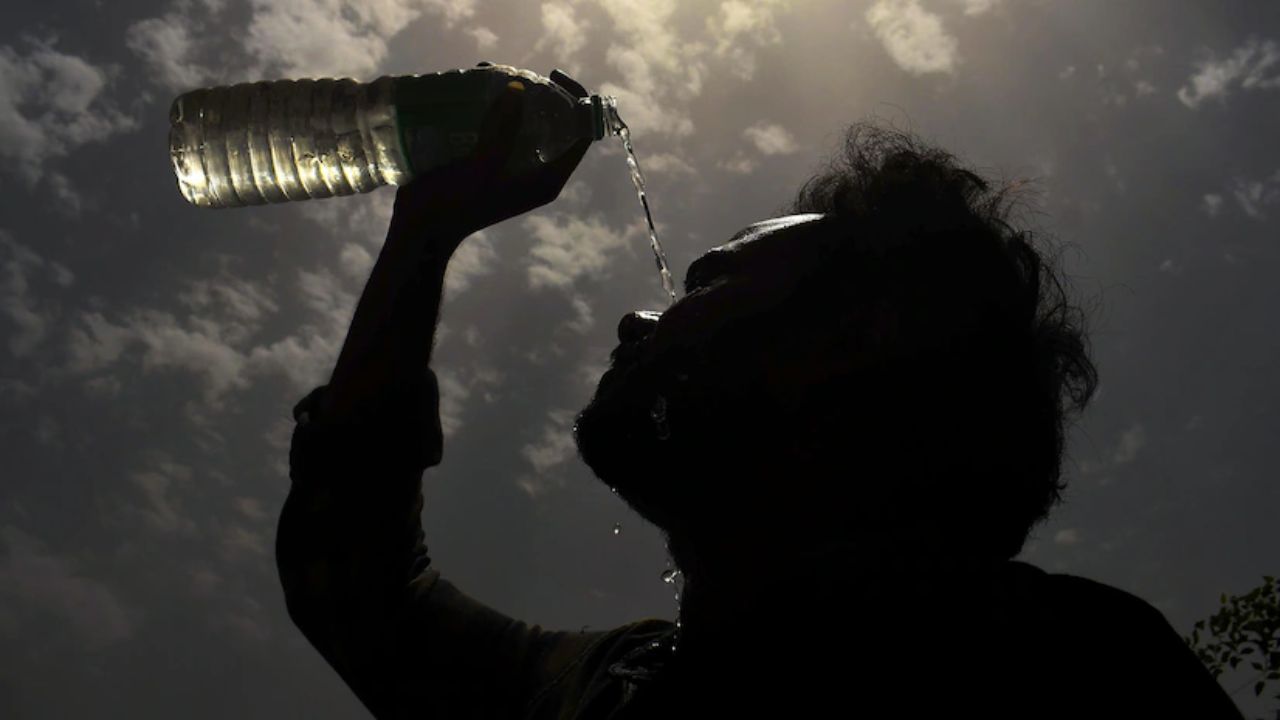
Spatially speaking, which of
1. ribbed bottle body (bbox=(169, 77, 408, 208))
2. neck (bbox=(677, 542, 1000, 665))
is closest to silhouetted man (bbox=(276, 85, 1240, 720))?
neck (bbox=(677, 542, 1000, 665))

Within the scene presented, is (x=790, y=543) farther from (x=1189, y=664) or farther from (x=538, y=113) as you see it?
(x=538, y=113)

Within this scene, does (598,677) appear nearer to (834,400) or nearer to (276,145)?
(834,400)

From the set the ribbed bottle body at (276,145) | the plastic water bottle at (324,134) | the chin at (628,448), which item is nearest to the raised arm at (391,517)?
the chin at (628,448)

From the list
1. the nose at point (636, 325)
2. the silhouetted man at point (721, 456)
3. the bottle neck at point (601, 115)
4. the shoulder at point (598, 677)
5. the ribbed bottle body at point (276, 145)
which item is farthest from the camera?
the ribbed bottle body at point (276, 145)

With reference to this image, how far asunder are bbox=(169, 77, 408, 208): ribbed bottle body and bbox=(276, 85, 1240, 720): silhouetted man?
140 centimetres

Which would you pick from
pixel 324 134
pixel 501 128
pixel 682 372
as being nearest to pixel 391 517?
pixel 682 372

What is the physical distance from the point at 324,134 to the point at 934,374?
9.47 ft

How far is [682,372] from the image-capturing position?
258 cm

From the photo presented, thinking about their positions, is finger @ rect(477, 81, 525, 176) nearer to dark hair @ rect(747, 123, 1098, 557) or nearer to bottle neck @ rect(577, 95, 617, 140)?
bottle neck @ rect(577, 95, 617, 140)

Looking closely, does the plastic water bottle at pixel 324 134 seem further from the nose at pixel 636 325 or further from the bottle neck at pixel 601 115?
the nose at pixel 636 325

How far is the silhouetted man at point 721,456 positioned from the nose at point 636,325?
1 cm

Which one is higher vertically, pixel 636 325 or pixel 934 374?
pixel 636 325

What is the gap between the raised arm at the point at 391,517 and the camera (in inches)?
102

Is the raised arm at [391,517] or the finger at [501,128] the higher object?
the finger at [501,128]
